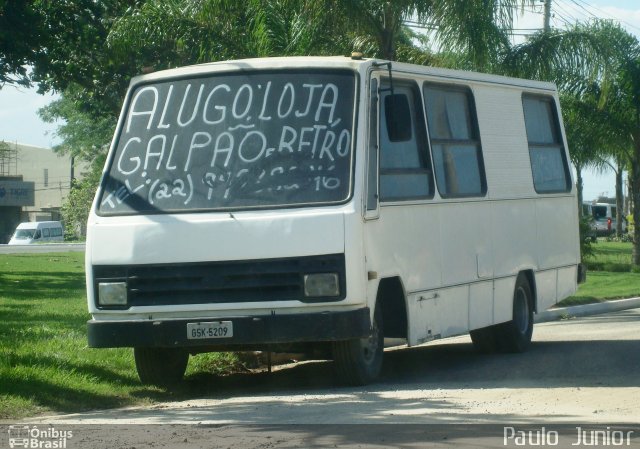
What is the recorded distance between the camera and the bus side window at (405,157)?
36.8ft

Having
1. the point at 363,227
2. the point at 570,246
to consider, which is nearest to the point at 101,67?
the point at 570,246

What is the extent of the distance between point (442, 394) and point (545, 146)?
19.3 feet

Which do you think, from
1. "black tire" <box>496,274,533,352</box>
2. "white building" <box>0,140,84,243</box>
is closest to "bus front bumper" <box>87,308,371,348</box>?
"black tire" <box>496,274,533,352</box>

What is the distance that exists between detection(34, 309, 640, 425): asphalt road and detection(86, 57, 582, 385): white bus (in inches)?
18.9

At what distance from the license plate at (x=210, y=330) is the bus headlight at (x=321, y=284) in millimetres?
708

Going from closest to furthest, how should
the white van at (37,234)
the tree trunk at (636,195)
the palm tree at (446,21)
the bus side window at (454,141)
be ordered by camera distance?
1. the bus side window at (454,141)
2. the palm tree at (446,21)
3. the tree trunk at (636,195)
4. the white van at (37,234)

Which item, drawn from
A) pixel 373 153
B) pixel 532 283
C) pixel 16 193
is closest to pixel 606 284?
pixel 532 283

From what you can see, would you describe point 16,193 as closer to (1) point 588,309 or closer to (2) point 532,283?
(1) point 588,309

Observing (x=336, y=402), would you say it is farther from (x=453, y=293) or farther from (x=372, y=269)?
(x=453, y=293)

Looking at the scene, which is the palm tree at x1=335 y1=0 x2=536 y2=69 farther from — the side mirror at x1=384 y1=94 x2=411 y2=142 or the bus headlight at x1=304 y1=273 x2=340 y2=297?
the bus headlight at x1=304 y1=273 x2=340 y2=297

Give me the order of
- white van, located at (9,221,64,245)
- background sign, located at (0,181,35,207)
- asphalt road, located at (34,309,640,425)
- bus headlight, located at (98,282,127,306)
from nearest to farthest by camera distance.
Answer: asphalt road, located at (34,309,640,425) → bus headlight, located at (98,282,127,306) → white van, located at (9,221,64,245) → background sign, located at (0,181,35,207)

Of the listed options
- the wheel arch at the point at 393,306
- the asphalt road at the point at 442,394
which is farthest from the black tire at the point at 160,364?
the wheel arch at the point at 393,306

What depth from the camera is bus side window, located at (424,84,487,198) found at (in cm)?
1249

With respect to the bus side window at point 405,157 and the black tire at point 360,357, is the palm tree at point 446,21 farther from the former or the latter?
the black tire at point 360,357
